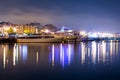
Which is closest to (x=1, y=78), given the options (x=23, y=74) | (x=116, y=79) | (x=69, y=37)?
(x=23, y=74)

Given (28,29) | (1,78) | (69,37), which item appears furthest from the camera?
(28,29)

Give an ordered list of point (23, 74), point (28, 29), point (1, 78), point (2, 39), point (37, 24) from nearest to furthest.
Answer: point (1, 78)
point (23, 74)
point (2, 39)
point (28, 29)
point (37, 24)

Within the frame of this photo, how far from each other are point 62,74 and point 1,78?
3211 millimetres

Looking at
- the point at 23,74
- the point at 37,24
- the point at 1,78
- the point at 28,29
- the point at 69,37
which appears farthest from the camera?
the point at 37,24

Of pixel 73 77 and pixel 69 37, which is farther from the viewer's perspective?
pixel 69 37

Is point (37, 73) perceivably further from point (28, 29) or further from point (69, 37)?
point (28, 29)

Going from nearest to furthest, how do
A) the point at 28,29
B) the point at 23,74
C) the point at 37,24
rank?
the point at 23,74, the point at 28,29, the point at 37,24

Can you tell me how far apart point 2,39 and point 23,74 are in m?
52.3

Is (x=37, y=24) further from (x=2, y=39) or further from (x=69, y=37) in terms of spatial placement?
(x=2, y=39)

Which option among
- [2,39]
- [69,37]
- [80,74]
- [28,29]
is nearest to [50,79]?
[80,74]

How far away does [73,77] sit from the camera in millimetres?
13148

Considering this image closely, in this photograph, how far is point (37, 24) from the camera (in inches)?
5354

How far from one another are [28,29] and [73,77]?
110m

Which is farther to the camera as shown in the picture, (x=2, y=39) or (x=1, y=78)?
(x=2, y=39)
